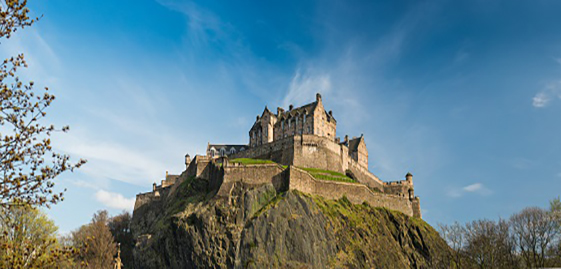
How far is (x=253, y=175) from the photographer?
50.6 m

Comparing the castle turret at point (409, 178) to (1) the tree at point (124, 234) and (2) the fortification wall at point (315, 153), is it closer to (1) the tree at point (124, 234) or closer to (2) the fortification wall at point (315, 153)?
(2) the fortification wall at point (315, 153)

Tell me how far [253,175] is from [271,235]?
29.9 ft

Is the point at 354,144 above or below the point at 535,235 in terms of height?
above

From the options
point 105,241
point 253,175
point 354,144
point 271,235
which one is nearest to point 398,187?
point 354,144

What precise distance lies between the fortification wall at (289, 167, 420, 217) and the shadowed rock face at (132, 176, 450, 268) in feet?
4.76

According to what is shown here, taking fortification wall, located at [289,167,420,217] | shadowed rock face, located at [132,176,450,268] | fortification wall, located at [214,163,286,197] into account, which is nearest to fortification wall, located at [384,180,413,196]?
fortification wall, located at [289,167,420,217]

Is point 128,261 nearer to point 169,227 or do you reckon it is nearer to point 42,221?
point 169,227

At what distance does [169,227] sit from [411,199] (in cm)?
3643

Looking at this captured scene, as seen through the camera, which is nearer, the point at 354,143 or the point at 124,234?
the point at 124,234

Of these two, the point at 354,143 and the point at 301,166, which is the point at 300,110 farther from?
the point at 301,166

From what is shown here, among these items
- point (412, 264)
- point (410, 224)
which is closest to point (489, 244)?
point (412, 264)

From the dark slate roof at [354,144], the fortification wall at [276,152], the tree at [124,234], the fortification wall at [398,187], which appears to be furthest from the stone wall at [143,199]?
the fortification wall at [398,187]

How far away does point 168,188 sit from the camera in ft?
209

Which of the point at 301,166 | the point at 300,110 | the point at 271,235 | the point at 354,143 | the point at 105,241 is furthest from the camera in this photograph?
the point at 354,143
